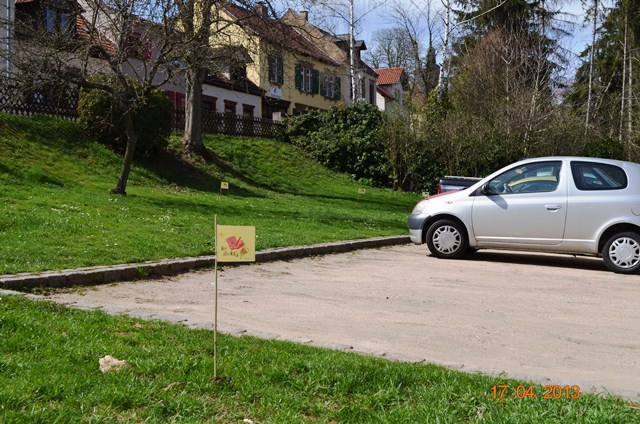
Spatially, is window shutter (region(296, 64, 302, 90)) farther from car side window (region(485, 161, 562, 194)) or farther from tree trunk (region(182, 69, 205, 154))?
car side window (region(485, 161, 562, 194))

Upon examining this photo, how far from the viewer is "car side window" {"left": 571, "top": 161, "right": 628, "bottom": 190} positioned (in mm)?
11508

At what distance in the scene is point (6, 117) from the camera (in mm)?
22188

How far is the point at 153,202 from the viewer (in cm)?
1650

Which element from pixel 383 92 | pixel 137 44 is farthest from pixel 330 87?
pixel 137 44

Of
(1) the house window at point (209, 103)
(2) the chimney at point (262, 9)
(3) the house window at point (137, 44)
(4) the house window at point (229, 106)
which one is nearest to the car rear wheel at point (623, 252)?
(3) the house window at point (137, 44)

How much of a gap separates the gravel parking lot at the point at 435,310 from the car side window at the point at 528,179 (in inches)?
54.7

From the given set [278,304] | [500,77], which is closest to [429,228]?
[278,304]

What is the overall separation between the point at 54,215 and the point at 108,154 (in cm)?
1126

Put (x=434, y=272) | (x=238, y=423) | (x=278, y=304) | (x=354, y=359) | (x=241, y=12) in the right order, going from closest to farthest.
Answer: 1. (x=238, y=423)
2. (x=354, y=359)
3. (x=278, y=304)
4. (x=434, y=272)
5. (x=241, y=12)

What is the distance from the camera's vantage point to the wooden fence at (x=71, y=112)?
74.0 feet

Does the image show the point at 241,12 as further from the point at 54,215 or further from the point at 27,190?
the point at 54,215

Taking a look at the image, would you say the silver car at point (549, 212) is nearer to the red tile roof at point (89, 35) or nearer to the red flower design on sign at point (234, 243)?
the red flower design on sign at point (234, 243)

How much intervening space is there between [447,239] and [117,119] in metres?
14.1

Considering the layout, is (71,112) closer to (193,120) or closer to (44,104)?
(44,104)
